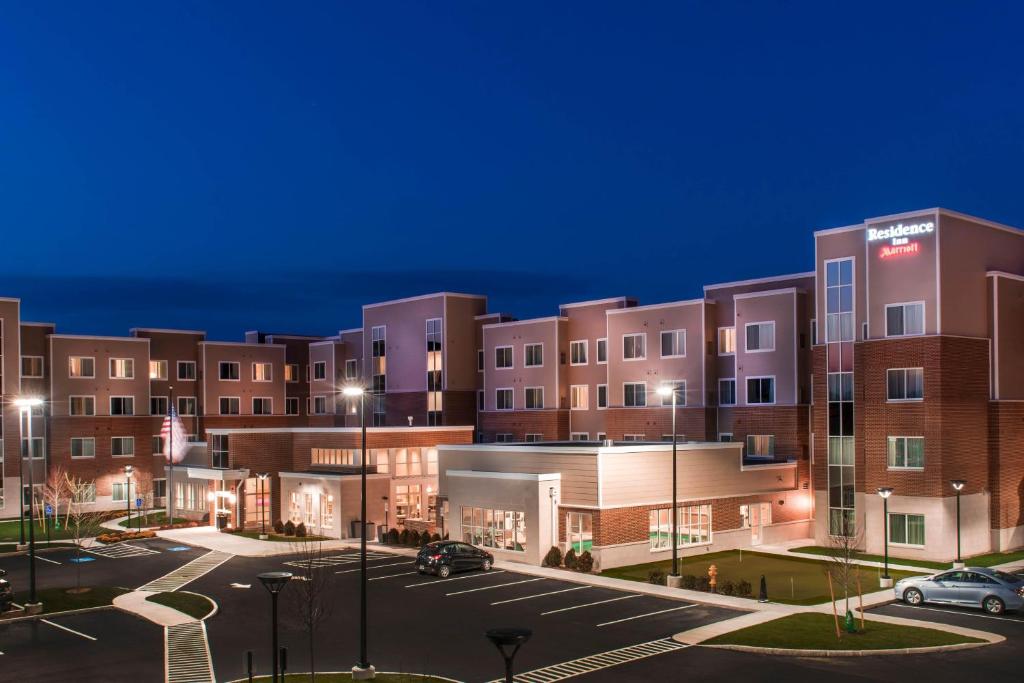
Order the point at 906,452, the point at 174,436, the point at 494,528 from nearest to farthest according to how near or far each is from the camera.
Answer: the point at 906,452 < the point at 494,528 < the point at 174,436

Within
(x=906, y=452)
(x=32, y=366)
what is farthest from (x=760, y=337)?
(x=32, y=366)

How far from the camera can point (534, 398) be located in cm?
7006

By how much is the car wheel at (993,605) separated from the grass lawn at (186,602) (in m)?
26.3

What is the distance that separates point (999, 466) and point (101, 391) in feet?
208

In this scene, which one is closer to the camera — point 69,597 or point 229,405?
point 69,597

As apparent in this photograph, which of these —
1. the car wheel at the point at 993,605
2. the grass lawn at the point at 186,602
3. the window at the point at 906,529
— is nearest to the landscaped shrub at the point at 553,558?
the grass lawn at the point at 186,602

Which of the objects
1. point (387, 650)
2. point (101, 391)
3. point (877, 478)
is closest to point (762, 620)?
point (387, 650)

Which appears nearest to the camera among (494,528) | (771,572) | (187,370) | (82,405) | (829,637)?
(829,637)

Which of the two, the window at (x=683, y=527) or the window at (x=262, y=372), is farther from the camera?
the window at (x=262, y=372)

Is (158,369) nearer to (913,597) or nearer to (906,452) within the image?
(906,452)

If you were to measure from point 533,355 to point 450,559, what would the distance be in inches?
1236

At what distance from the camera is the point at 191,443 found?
66312 mm

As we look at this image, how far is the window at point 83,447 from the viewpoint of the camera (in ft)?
238

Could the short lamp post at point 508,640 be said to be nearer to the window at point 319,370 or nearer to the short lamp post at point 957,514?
the short lamp post at point 957,514
